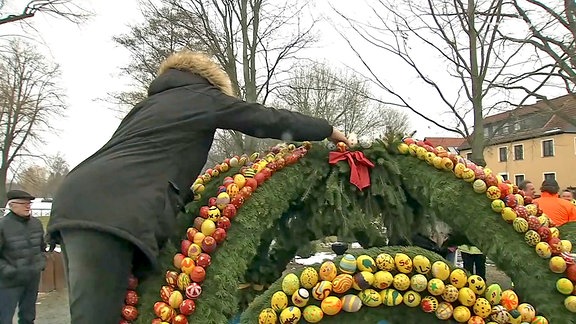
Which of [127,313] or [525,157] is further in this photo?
[525,157]

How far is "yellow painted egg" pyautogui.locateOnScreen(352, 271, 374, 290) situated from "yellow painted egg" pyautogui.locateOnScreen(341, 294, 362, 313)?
4 cm

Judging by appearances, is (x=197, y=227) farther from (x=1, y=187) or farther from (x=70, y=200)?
(x=1, y=187)

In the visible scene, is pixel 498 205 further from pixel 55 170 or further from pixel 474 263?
pixel 55 170

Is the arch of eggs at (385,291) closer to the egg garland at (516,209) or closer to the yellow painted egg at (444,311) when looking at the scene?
the yellow painted egg at (444,311)

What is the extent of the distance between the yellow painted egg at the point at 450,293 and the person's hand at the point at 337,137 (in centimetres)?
86

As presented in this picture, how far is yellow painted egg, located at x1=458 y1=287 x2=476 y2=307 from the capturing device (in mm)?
1888

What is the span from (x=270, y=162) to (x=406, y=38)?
7127 millimetres

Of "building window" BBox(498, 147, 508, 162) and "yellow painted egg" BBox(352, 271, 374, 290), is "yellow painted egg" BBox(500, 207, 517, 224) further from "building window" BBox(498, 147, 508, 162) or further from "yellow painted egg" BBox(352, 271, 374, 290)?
"building window" BBox(498, 147, 508, 162)

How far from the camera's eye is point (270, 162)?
97.5 inches

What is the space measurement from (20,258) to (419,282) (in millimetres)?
5423

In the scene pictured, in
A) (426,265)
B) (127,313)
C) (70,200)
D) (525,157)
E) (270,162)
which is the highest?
(525,157)

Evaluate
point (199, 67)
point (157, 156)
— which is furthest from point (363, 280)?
point (199, 67)

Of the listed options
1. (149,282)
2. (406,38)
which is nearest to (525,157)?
(406,38)

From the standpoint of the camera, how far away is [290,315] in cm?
184
